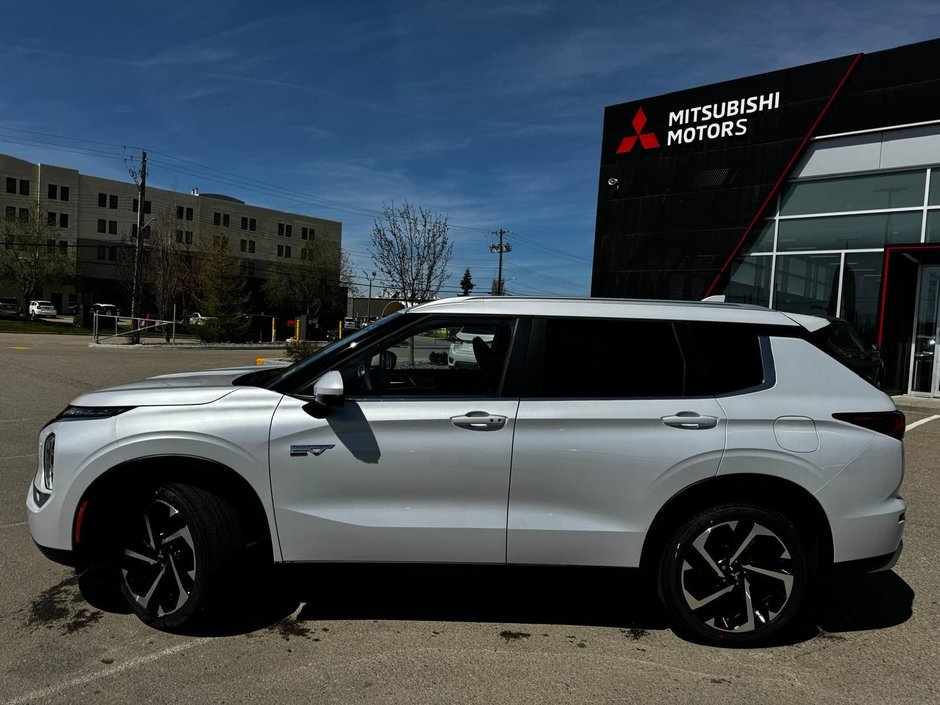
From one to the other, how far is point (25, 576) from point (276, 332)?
39276 millimetres

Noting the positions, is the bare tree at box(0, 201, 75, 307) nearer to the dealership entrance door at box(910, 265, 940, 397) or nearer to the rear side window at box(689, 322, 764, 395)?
the dealership entrance door at box(910, 265, 940, 397)

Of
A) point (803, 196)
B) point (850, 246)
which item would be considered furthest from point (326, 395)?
point (803, 196)

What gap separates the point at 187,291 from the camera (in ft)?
169

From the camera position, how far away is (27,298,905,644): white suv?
3176 millimetres

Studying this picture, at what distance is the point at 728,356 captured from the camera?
3365 mm

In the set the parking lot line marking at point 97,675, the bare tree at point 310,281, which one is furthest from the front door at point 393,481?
the bare tree at point 310,281

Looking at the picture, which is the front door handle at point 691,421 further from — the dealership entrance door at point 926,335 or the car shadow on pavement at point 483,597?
the dealership entrance door at point 926,335

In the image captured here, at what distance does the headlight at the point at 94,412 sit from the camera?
331cm

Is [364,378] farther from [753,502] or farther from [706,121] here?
[706,121]

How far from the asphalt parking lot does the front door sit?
178mm

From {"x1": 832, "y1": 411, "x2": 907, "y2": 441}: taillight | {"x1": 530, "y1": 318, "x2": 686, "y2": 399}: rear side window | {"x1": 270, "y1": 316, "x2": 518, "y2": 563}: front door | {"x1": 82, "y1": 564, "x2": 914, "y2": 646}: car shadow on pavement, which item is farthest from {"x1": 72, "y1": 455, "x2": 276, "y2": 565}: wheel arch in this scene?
{"x1": 832, "y1": 411, "x2": 907, "y2": 441}: taillight

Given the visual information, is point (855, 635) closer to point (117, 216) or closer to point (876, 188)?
point (876, 188)

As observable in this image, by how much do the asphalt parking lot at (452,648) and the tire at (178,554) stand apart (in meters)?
0.16

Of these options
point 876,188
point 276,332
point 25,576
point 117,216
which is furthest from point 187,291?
point 25,576
